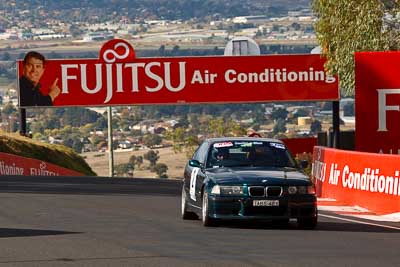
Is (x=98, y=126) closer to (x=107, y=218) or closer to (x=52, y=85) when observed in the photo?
(x=52, y=85)

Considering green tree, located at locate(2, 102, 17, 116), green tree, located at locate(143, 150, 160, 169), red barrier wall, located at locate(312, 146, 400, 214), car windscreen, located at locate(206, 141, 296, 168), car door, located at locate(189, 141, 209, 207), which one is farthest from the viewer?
green tree, located at locate(2, 102, 17, 116)

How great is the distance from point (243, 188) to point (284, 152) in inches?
65.5

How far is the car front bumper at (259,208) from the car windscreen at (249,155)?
47.4 inches

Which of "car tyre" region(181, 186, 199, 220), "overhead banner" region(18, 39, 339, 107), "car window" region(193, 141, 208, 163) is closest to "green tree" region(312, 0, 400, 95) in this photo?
"overhead banner" region(18, 39, 339, 107)

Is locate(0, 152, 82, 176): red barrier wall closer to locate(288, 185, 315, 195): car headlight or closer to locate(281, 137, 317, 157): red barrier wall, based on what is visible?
locate(281, 137, 317, 157): red barrier wall

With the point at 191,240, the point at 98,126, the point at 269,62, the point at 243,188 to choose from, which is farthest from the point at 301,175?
the point at 98,126

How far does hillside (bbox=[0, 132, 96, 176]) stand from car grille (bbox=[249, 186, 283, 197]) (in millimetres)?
35328

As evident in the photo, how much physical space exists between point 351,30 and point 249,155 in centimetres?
2488

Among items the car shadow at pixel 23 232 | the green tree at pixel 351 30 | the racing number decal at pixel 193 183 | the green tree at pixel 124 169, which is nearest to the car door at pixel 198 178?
the racing number decal at pixel 193 183

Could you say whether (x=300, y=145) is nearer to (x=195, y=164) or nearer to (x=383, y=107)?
(x=383, y=107)

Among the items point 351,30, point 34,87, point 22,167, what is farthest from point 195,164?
point 34,87

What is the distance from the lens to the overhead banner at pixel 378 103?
26.3m

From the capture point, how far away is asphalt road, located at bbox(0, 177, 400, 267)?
1449 cm

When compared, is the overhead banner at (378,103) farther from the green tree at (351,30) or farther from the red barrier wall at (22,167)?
the red barrier wall at (22,167)
